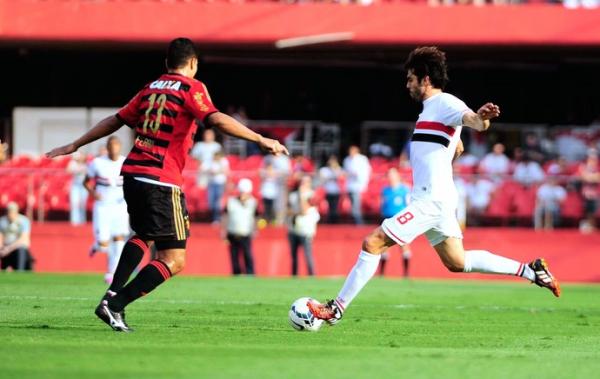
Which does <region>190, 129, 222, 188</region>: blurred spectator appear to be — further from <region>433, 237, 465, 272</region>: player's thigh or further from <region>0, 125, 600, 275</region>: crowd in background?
<region>433, 237, 465, 272</region>: player's thigh

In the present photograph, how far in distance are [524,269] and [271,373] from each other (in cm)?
391

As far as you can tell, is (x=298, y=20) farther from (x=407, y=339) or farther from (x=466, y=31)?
(x=407, y=339)

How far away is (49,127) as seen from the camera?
31.0 metres

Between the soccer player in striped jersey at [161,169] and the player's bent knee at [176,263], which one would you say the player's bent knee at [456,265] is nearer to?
the soccer player in striped jersey at [161,169]

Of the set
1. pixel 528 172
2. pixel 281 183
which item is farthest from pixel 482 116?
pixel 528 172

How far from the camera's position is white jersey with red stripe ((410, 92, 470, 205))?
968cm

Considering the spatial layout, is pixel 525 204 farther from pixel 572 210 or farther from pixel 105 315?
pixel 105 315

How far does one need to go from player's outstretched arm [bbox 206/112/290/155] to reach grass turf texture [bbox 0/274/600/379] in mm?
1479

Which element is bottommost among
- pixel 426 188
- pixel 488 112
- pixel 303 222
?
pixel 303 222

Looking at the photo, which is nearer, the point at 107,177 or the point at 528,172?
the point at 107,177

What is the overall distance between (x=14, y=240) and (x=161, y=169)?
14.2m

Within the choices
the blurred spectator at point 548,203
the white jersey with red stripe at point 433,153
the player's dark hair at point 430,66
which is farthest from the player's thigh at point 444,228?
the blurred spectator at point 548,203

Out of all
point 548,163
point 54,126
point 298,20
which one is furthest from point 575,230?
point 54,126

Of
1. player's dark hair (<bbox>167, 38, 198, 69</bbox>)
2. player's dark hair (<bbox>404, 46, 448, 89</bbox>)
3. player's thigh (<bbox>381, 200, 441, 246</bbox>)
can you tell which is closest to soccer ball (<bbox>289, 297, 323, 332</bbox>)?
player's thigh (<bbox>381, 200, 441, 246</bbox>)
